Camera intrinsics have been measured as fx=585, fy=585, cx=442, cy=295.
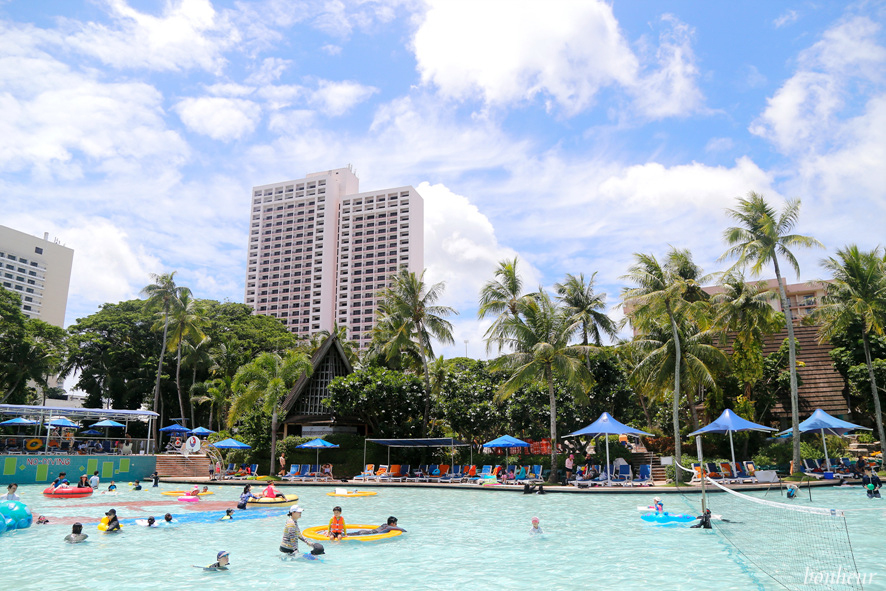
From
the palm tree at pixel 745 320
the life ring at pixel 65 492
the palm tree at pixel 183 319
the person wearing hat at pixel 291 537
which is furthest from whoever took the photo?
the palm tree at pixel 183 319

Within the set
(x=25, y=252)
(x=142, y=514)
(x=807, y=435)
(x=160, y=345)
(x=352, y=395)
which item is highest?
(x=25, y=252)

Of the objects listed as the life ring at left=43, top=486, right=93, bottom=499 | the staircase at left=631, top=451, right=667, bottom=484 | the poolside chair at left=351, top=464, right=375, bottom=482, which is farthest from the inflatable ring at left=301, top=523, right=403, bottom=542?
the staircase at left=631, top=451, right=667, bottom=484

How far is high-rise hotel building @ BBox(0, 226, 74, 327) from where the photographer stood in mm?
112988

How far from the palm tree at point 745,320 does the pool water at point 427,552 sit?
1355 centimetres

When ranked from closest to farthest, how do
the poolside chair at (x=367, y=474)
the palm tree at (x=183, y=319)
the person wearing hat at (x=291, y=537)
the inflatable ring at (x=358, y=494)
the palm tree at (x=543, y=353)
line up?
the person wearing hat at (x=291, y=537)
the inflatable ring at (x=358, y=494)
the palm tree at (x=543, y=353)
the poolside chair at (x=367, y=474)
the palm tree at (x=183, y=319)

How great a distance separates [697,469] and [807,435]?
Answer: 11.9 metres

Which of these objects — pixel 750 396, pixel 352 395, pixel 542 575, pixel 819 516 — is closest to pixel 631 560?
pixel 542 575

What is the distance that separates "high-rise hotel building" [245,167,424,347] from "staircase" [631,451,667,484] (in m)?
91.4

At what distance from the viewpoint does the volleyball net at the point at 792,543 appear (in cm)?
1009

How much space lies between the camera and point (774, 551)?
12.7m

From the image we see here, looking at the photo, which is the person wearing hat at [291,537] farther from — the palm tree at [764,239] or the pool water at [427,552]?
the palm tree at [764,239]

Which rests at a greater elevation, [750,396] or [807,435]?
[750,396]

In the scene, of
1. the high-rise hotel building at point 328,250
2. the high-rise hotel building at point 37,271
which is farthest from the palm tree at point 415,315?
the high-rise hotel building at point 37,271

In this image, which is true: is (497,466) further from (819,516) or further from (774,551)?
(774,551)
